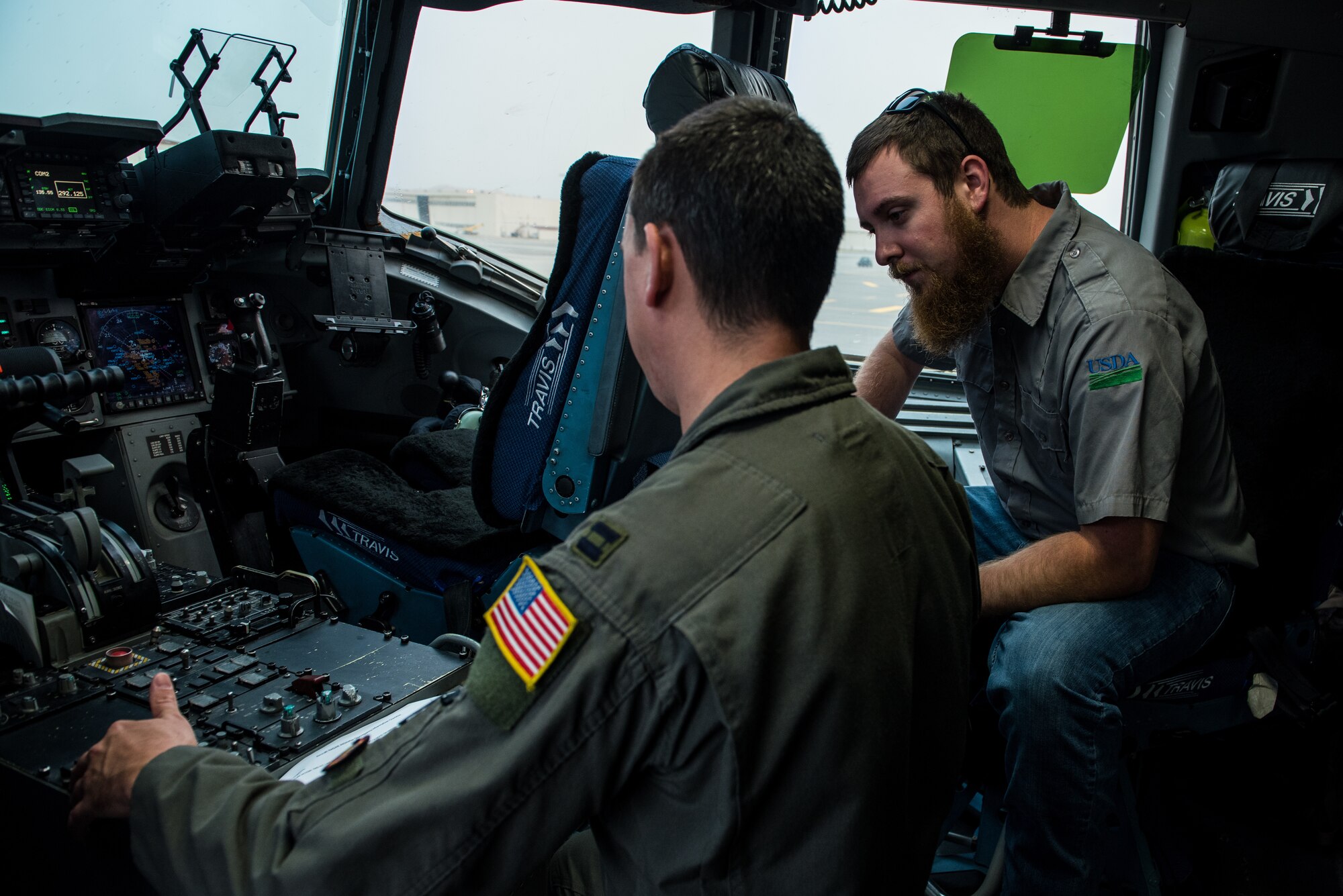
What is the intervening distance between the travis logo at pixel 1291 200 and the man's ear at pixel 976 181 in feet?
3.72

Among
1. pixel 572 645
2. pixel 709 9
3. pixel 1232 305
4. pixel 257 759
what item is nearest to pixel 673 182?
pixel 572 645

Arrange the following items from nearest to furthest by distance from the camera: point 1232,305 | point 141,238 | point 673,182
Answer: point 673,182 < point 1232,305 < point 141,238

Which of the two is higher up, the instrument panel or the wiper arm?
the wiper arm

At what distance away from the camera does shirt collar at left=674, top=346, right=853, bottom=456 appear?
829mm

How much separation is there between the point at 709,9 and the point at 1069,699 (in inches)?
90.1

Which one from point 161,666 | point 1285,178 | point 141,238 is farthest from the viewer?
point 141,238

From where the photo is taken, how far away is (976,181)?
1.75 m

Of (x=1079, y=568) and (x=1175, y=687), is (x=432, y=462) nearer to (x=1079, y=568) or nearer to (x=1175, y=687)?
(x=1079, y=568)

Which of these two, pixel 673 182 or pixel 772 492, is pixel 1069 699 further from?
pixel 673 182

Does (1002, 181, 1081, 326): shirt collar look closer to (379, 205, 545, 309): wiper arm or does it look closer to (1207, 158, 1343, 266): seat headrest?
(1207, 158, 1343, 266): seat headrest

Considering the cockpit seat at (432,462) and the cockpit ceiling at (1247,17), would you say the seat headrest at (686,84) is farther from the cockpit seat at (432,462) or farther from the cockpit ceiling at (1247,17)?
the cockpit seat at (432,462)

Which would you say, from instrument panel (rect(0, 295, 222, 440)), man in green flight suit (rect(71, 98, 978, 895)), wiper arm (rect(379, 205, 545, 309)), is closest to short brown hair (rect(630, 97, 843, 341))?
man in green flight suit (rect(71, 98, 978, 895))

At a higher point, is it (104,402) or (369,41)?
(369,41)

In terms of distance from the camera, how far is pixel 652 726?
28.5 inches
